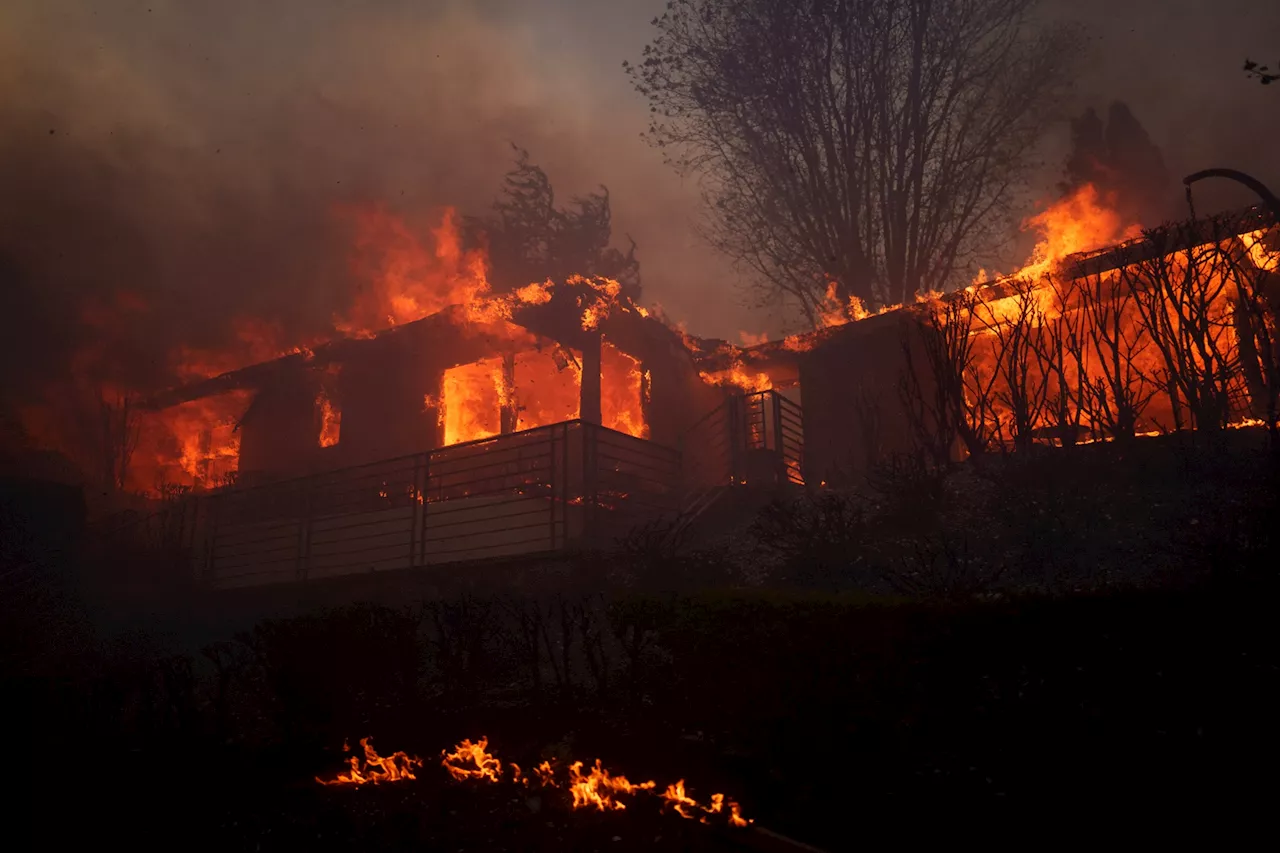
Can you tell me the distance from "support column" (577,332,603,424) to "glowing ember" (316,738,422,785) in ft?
41.6

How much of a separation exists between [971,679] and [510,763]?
3.26 m

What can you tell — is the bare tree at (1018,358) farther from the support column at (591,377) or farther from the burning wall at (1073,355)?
the support column at (591,377)

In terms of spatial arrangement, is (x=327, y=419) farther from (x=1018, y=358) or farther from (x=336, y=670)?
(x=1018, y=358)

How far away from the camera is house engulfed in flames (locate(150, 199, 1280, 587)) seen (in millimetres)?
13797

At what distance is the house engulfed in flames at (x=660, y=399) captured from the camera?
13.8m

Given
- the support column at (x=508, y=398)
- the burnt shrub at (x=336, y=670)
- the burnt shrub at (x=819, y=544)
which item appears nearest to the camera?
the burnt shrub at (x=336, y=670)

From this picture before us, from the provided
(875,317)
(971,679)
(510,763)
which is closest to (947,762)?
(971,679)

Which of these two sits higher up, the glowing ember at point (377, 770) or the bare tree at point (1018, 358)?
the bare tree at point (1018, 358)

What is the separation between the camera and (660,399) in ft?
68.9

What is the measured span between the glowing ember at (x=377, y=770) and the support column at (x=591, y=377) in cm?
1269

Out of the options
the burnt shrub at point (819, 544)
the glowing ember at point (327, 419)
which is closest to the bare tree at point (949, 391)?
the burnt shrub at point (819, 544)

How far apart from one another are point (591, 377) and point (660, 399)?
2578mm

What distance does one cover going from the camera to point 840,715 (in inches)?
201

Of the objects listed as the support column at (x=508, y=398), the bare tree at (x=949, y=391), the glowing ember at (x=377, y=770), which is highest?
the support column at (x=508, y=398)
